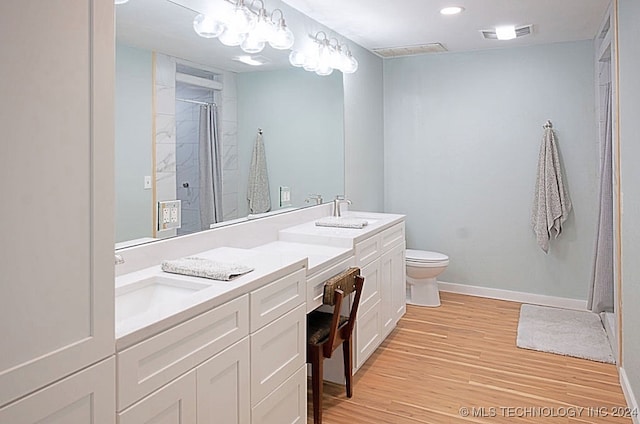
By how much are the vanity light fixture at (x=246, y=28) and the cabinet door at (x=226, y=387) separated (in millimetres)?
1632

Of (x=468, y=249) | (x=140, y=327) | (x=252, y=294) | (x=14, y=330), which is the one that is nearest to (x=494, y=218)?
(x=468, y=249)

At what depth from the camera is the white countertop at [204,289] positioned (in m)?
1.36

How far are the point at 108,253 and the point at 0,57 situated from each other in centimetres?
52

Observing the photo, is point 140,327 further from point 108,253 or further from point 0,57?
point 0,57

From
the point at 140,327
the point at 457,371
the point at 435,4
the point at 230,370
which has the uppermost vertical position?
the point at 435,4

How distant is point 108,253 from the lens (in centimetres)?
126

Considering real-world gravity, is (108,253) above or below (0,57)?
below

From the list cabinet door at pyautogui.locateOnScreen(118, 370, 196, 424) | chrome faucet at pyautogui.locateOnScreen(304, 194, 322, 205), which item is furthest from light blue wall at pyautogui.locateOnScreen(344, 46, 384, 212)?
cabinet door at pyautogui.locateOnScreen(118, 370, 196, 424)

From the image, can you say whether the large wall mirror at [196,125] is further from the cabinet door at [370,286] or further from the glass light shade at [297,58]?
the cabinet door at [370,286]

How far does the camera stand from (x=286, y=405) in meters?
2.10

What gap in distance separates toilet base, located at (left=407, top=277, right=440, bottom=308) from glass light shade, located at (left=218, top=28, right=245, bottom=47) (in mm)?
2721

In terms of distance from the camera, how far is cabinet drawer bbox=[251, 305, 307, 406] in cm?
186

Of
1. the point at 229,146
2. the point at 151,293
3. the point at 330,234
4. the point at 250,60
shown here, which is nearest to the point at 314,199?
the point at 330,234

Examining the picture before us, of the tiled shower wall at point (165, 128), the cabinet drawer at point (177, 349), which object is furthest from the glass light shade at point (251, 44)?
the cabinet drawer at point (177, 349)
